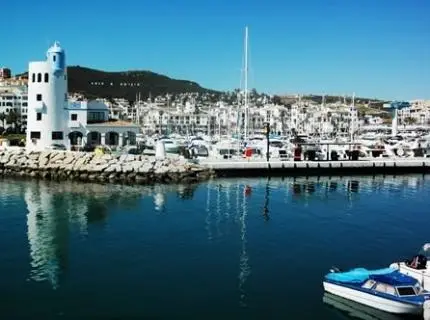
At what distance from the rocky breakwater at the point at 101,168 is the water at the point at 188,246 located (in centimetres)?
417

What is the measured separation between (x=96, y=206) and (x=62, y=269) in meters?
14.7

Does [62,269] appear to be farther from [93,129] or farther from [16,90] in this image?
[16,90]

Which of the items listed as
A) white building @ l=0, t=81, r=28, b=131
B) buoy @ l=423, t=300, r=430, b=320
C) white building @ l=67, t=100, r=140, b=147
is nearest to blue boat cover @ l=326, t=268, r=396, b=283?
buoy @ l=423, t=300, r=430, b=320

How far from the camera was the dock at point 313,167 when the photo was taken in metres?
56.5

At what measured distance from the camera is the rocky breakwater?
166 ft

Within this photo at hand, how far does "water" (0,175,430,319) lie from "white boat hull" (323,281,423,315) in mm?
612

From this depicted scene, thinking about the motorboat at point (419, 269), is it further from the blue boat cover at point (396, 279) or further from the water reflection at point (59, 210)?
the water reflection at point (59, 210)

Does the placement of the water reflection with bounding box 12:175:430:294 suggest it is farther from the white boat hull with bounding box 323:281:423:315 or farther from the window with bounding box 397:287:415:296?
the window with bounding box 397:287:415:296

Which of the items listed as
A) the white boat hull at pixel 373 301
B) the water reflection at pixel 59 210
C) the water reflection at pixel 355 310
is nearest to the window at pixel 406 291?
the white boat hull at pixel 373 301

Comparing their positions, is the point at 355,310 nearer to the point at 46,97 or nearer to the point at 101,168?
the point at 101,168

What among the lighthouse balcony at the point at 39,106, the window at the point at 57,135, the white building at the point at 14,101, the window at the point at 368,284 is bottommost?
the window at the point at 368,284

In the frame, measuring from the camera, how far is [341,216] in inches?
1405

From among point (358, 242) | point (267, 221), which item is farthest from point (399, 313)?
point (267, 221)

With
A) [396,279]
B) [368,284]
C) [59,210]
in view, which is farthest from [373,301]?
[59,210]
